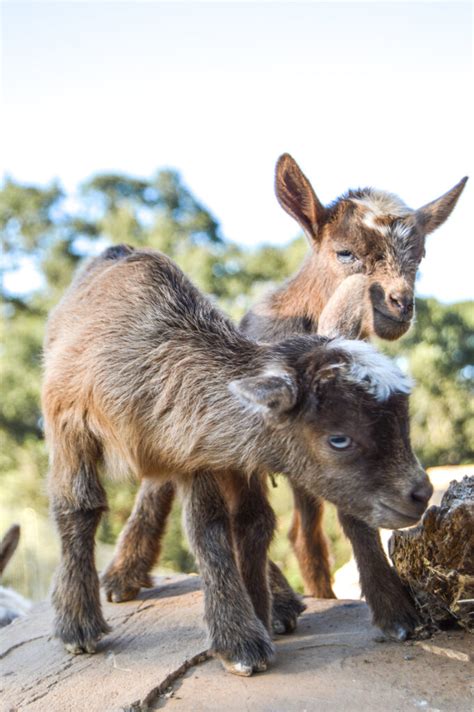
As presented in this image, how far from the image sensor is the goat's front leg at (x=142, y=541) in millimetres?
6465

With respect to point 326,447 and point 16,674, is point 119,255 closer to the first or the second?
point 326,447

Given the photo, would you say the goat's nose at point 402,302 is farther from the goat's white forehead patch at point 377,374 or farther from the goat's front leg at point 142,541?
the goat's front leg at point 142,541

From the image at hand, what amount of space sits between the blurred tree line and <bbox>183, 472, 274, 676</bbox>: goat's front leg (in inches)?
332

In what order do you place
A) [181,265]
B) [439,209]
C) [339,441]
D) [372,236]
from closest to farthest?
[339,441], [372,236], [439,209], [181,265]

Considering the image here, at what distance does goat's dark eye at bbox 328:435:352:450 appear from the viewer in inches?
176

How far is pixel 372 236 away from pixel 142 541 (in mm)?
2876

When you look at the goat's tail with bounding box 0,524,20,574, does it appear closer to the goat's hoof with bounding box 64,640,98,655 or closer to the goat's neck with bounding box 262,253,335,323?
the goat's hoof with bounding box 64,640,98,655

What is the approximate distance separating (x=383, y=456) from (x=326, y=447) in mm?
314

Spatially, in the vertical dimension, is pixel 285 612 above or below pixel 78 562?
below

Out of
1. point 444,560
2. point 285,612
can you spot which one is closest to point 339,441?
point 444,560

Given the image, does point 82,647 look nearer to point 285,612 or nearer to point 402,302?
point 285,612

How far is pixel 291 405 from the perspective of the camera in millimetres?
4523

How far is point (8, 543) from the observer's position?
325 inches

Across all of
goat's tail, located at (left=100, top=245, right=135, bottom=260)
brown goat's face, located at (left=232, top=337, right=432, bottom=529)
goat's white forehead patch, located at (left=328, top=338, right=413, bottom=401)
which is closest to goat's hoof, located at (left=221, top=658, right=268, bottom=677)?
brown goat's face, located at (left=232, top=337, right=432, bottom=529)
